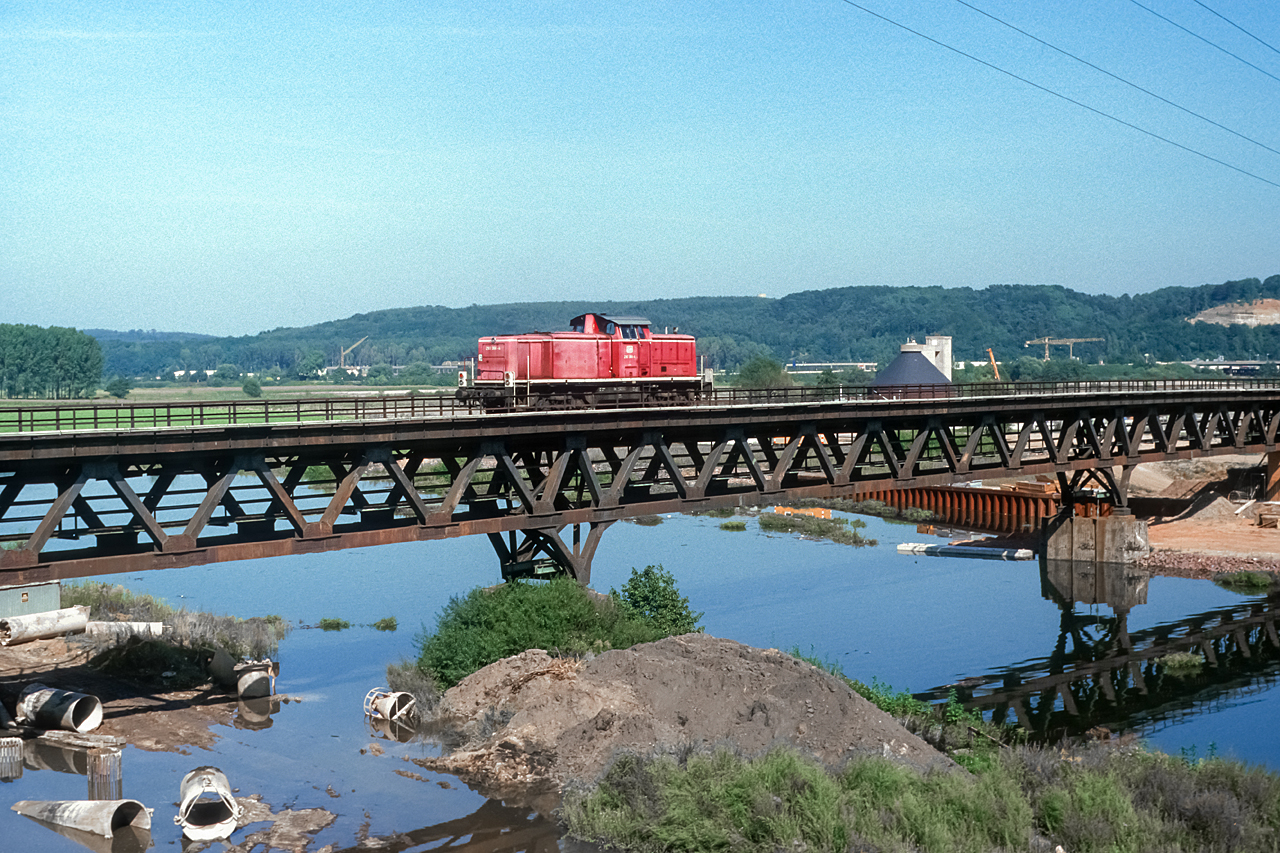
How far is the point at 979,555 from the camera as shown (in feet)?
209

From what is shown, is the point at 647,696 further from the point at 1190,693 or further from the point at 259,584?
the point at 259,584

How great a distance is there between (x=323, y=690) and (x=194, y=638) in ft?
18.0

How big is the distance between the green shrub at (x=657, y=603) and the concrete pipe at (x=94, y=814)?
15885mm

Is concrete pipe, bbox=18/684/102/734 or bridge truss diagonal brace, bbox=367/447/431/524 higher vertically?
bridge truss diagonal brace, bbox=367/447/431/524

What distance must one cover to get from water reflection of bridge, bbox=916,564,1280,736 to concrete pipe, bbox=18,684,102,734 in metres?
23.3

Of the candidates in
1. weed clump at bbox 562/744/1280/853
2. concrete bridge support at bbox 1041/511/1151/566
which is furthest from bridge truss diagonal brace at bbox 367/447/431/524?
concrete bridge support at bbox 1041/511/1151/566

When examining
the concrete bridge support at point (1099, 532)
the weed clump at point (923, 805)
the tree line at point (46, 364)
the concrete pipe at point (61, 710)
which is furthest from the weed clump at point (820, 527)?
the tree line at point (46, 364)

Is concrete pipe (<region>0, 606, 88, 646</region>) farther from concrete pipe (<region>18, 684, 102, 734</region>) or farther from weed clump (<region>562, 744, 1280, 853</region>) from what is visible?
weed clump (<region>562, 744, 1280, 853</region>)

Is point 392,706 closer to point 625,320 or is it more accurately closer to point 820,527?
point 625,320

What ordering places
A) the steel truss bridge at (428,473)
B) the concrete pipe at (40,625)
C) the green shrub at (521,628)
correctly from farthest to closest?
the concrete pipe at (40,625)
the green shrub at (521,628)
the steel truss bridge at (428,473)

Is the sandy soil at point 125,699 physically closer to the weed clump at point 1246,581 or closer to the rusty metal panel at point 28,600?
the rusty metal panel at point 28,600

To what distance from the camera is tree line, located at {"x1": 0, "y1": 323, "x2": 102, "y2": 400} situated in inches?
5787

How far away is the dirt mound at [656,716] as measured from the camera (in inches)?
987

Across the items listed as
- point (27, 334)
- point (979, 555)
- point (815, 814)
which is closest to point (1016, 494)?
point (979, 555)
